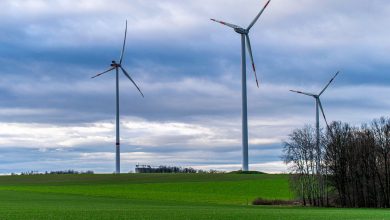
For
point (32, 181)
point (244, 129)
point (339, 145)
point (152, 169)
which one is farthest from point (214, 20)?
point (152, 169)

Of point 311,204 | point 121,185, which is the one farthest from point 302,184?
point 121,185

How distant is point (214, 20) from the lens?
9612 centimetres

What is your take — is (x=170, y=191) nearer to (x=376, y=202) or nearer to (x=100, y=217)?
(x=376, y=202)

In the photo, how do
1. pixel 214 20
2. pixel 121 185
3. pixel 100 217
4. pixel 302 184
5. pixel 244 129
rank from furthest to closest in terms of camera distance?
pixel 121 185 < pixel 244 129 < pixel 214 20 < pixel 302 184 < pixel 100 217

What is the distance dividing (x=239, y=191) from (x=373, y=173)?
2233 cm

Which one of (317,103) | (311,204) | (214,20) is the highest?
(214,20)

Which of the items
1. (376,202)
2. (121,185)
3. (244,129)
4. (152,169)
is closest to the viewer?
(376,202)

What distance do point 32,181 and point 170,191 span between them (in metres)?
43.9

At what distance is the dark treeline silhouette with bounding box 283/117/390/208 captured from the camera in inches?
3329

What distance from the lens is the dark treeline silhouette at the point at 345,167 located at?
84.6 metres

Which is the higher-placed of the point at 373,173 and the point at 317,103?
the point at 317,103

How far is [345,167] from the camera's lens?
88312 millimetres

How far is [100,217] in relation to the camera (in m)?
33.2

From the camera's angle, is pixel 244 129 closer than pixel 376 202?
No
